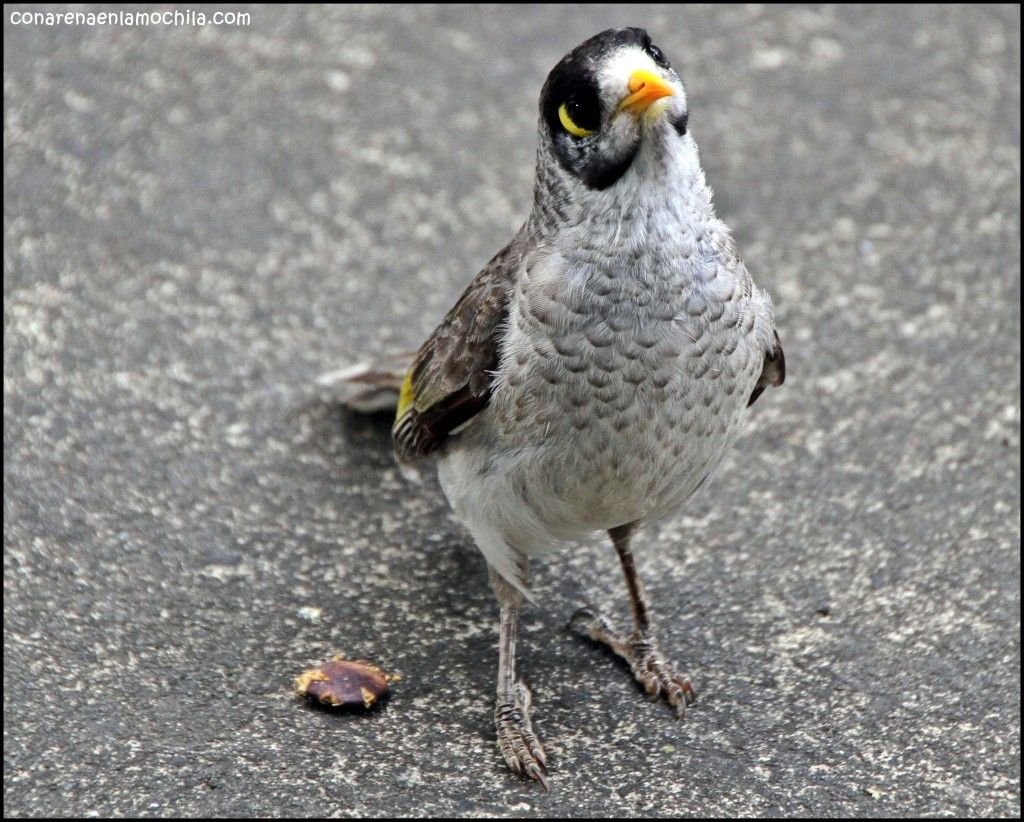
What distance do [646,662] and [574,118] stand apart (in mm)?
1745

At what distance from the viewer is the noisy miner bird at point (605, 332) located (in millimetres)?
3557

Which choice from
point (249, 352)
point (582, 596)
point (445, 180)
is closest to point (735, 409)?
point (582, 596)

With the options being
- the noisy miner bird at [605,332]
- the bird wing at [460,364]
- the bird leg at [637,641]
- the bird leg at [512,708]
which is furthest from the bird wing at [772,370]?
the bird leg at [512,708]

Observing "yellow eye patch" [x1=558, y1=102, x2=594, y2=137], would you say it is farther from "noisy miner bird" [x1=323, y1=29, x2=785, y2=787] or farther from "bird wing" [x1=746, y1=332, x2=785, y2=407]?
"bird wing" [x1=746, y1=332, x2=785, y2=407]

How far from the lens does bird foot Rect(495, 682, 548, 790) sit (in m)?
3.93

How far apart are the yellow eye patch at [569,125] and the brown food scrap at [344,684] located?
1.74 meters

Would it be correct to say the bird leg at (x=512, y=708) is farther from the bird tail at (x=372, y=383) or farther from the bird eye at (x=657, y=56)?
the bird eye at (x=657, y=56)

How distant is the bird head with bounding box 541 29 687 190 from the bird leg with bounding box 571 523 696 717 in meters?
1.26

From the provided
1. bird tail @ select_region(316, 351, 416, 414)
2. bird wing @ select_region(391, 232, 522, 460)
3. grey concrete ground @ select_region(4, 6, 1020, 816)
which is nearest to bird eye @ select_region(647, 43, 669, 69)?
bird wing @ select_region(391, 232, 522, 460)

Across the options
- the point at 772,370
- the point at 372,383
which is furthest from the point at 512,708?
the point at 372,383

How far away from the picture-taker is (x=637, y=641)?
441 centimetres

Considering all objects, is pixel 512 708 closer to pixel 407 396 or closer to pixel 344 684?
pixel 344 684

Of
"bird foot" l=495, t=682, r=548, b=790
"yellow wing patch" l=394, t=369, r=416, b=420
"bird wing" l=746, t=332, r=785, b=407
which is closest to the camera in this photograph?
"bird foot" l=495, t=682, r=548, b=790

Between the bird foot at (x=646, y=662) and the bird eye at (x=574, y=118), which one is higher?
the bird eye at (x=574, y=118)
